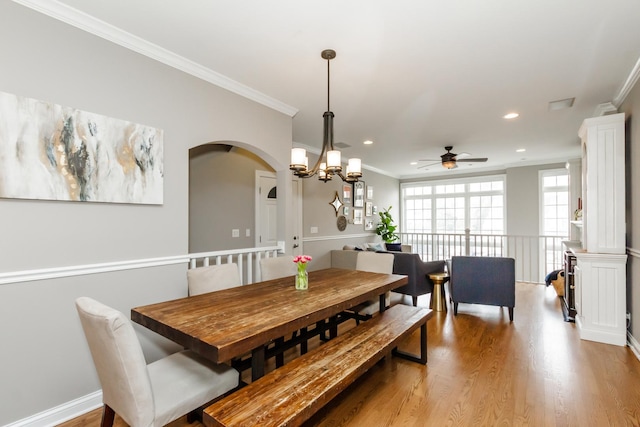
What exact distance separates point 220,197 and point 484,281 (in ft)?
12.8

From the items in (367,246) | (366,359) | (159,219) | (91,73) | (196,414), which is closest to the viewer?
(366,359)

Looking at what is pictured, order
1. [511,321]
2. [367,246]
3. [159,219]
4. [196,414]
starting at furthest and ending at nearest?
[367,246] < [511,321] < [159,219] < [196,414]

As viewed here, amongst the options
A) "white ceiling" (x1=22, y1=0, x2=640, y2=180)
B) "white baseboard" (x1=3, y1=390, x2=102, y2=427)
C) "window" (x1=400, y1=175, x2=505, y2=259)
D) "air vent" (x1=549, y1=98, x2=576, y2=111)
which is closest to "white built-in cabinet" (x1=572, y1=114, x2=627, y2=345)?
"air vent" (x1=549, y1=98, x2=576, y2=111)

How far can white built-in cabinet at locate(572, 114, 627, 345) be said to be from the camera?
121 inches

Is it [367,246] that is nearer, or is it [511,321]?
[511,321]

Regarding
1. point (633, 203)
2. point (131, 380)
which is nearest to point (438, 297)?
point (633, 203)

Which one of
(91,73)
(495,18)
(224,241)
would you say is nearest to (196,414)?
(91,73)

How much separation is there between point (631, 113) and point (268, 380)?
13.6 ft

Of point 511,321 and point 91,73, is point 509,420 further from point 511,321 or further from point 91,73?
point 91,73

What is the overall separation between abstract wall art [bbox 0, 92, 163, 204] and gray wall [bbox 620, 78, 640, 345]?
172 inches

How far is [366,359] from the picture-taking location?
1861 mm

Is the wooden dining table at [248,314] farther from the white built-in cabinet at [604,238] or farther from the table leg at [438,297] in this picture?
the white built-in cabinet at [604,238]

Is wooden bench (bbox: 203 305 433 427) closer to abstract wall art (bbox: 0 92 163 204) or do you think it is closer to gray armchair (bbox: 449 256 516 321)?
abstract wall art (bbox: 0 92 163 204)

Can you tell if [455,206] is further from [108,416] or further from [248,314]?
[108,416]
